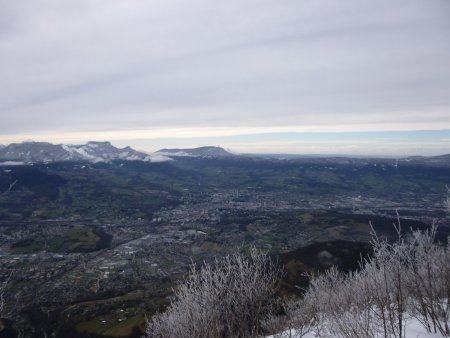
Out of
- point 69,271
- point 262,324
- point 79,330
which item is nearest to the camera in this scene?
point 262,324

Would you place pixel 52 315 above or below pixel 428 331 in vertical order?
below

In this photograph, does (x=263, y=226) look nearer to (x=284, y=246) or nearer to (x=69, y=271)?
(x=284, y=246)

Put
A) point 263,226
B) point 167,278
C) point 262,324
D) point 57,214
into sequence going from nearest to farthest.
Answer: point 262,324
point 167,278
point 263,226
point 57,214

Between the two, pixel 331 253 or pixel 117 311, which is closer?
pixel 117 311

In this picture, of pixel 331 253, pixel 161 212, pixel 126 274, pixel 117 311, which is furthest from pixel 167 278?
pixel 161 212

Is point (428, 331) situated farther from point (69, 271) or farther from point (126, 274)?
point (69, 271)

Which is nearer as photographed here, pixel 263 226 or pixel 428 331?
pixel 428 331

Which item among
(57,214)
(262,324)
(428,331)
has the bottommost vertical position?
(57,214)

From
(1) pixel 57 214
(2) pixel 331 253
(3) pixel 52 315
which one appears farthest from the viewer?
(1) pixel 57 214

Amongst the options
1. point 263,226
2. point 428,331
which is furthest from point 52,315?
point 263,226

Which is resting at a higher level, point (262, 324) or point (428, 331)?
point (428, 331)
